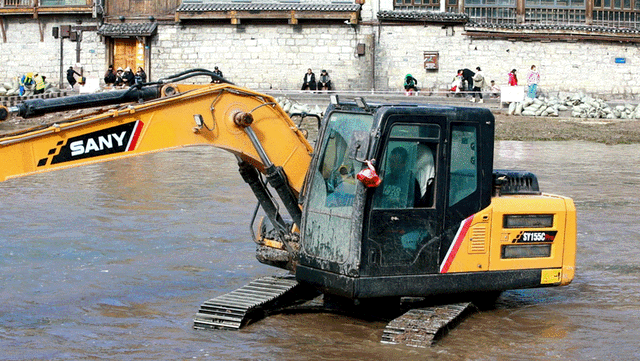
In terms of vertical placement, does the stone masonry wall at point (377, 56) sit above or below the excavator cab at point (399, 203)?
above

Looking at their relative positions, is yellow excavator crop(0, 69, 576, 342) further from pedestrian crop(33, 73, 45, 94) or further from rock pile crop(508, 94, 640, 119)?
pedestrian crop(33, 73, 45, 94)

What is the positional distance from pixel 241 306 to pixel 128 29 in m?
36.7

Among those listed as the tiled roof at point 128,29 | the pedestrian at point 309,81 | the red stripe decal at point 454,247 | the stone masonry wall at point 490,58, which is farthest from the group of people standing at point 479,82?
the red stripe decal at point 454,247

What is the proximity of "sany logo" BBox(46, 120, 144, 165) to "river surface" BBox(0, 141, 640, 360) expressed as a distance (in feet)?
5.57

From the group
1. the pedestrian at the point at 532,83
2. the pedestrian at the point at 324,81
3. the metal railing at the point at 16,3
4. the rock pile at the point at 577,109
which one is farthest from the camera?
the metal railing at the point at 16,3

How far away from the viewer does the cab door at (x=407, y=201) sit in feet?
27.8

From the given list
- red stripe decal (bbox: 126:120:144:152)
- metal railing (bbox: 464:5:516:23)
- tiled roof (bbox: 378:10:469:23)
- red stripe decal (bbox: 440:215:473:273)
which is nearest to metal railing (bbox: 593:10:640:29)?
metal railing (bbox: 464:5:516:23)

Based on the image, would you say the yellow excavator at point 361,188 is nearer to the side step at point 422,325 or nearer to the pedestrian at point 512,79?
the side step at point 422,325

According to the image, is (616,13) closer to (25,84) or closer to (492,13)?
(492,13)

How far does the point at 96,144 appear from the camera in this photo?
26.0 ft

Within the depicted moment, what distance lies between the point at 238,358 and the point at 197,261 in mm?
4292

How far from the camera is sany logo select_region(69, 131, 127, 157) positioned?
7844 millimetres

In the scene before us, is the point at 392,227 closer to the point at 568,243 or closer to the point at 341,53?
the point at 568,243

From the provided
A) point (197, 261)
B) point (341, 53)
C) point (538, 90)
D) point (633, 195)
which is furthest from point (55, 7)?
point (197, 261)
